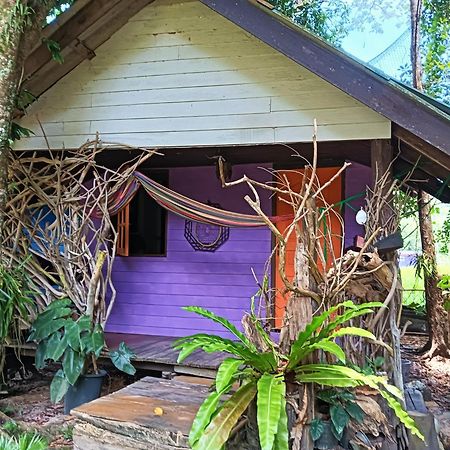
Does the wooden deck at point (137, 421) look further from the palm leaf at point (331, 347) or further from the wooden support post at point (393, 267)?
the wooden support post at point (393, 267)

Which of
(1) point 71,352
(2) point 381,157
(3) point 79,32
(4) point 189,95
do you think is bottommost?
(1) point 71,352

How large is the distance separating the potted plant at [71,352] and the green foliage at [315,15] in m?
6.51

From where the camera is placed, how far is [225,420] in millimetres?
2381

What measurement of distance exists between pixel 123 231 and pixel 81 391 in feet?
7.41

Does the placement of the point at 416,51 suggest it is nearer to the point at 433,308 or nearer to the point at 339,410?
the point at 433,308

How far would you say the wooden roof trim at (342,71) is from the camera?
3.38 meters

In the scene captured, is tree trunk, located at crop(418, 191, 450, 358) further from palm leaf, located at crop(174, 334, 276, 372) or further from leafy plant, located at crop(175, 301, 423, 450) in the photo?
palm leaf, located at crop(174, 334, 276, 372)

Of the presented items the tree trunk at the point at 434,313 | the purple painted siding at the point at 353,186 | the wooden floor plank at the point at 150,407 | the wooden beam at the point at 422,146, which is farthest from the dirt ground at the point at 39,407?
the tree trunk at the point at 434,313

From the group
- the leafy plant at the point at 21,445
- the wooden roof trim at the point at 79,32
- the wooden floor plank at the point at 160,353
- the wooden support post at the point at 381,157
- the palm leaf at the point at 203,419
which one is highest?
the wooden roof trim at the point at 79,32

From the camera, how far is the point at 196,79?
439 centimetres

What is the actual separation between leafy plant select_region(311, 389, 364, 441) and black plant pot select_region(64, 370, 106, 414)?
220 cm

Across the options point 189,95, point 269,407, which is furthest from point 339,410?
point 189,95

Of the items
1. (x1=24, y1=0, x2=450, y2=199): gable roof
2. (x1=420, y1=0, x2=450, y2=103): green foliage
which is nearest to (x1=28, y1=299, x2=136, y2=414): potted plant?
(x1=24, y1=0, x2=450, y2=199): gable roof

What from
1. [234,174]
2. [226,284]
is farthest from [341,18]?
[226,284]
